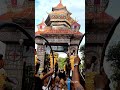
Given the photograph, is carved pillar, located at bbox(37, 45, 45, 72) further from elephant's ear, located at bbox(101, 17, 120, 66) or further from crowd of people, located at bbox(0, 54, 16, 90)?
elephant's ear, located at bbox(101, 17, 120, 66)

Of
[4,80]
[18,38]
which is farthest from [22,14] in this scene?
[4,80]

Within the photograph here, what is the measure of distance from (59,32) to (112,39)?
211 centimetres

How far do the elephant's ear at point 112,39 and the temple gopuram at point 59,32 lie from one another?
3.46 ft

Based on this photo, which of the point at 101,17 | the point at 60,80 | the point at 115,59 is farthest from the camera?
the point at 60,80

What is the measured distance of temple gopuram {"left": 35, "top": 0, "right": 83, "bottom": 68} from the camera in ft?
20.7

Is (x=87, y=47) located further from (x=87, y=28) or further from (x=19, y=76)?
(x=19, y=76)

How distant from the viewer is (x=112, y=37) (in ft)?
17.0

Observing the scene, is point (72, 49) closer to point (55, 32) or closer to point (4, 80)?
point (55, 32)

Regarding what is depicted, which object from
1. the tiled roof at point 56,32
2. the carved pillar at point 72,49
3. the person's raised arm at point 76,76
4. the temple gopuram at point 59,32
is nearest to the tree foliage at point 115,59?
the person's raised arm at point 76,76

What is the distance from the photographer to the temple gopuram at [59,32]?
20.7 feet

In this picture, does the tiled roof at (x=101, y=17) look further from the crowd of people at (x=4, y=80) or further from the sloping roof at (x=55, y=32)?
the crowd of people at (x=4, y=80)

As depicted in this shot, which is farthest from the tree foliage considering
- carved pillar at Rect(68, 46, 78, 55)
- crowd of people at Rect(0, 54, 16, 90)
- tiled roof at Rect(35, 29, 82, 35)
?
crowd of people at Rect(0, 54, 16, 90)

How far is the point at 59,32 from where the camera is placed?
7.07 meters

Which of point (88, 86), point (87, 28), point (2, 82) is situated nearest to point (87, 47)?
point (87, 28)
